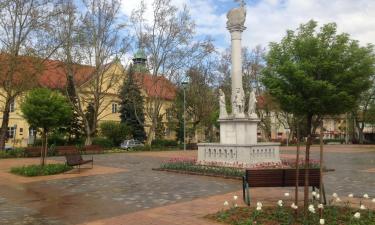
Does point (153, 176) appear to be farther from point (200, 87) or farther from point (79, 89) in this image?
point (200, 87)

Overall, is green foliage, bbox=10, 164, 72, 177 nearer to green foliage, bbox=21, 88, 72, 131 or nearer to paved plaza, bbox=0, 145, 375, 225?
paved plaza, bbox=0, 145, 375, 225

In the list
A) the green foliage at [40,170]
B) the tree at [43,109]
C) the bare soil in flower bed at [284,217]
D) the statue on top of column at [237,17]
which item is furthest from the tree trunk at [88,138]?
the bare soil in flower bed at [284,217]

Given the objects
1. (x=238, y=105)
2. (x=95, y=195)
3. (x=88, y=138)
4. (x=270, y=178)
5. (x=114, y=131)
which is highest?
(x=238, y=105)

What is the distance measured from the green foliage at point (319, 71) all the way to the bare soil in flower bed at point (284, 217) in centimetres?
265

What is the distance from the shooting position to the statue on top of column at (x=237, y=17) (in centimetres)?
2189

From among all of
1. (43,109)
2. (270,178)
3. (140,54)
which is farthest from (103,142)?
(270,178)

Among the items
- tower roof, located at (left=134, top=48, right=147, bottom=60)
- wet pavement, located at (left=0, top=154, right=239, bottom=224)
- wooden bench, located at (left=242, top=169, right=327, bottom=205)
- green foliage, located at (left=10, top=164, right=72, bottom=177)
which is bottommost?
wet pavement, located at (left=0, top=154, right=239, bottom=224)

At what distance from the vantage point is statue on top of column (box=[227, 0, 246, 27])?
2189 cm

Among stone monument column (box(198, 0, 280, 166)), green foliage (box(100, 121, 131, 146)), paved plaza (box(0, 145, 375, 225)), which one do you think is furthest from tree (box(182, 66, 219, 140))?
paved plaza (box(0, 145, 375, 225))

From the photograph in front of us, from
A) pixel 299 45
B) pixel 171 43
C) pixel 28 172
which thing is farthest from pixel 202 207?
pixel 171 43

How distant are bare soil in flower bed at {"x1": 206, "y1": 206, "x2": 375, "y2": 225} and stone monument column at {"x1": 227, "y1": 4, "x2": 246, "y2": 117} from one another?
39.6ft

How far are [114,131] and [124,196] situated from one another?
34.4 metres

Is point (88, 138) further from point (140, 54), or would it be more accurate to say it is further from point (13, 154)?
point (13, 154)

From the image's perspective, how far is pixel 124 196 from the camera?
39.7 feet
